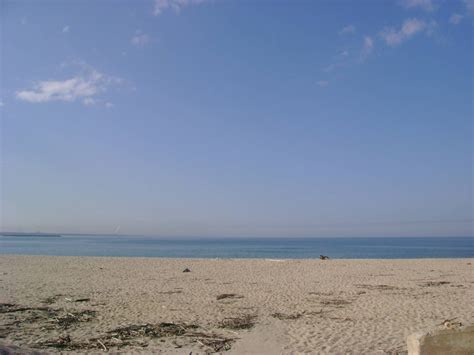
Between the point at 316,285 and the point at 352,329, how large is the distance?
8.07 meters

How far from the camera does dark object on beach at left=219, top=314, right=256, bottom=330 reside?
975cm

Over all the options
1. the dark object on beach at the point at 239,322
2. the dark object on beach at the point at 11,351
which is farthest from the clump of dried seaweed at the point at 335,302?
the dark object on beach at the point at 11,351

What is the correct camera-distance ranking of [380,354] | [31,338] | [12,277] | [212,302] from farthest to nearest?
[12,277]
[212,302]
[31,338]
[380,354]

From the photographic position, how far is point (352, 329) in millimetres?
9391

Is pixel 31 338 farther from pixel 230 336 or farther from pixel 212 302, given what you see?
pixel 212 302

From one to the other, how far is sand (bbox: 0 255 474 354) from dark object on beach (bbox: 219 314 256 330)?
3 cm

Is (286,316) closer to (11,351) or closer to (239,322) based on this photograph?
(239,322)

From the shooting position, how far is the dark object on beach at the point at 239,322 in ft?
32.0

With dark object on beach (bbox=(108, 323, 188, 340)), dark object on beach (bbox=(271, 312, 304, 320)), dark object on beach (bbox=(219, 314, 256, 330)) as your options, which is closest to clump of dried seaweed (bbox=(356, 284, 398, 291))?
dark object on beach (bbox=(271, 312, 304, 320))

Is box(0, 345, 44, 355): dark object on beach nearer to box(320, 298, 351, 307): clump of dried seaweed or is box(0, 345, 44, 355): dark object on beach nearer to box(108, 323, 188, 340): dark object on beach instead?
box(108, 323, 188, 340): dark object on beach

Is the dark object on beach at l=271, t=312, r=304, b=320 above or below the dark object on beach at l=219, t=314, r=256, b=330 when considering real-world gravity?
below

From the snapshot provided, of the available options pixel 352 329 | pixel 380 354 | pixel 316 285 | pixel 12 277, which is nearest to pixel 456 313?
pixel 352 329

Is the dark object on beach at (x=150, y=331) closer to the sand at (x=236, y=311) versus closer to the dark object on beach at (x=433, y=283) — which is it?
the sand at (x=236, y=311)

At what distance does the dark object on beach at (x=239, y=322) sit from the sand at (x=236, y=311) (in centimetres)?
3
